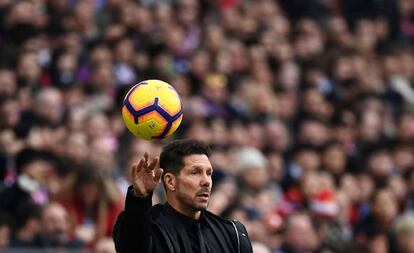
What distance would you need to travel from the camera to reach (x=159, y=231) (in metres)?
7.07

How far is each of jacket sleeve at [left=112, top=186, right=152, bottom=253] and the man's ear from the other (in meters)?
0.62

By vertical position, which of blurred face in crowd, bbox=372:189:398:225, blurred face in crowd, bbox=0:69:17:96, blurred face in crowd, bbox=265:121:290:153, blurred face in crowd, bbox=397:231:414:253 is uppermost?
blurred face in crowd, bbox=0:69:17:96

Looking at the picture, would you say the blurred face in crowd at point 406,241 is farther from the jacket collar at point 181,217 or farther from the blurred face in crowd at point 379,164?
the jacket collar at point 181,217

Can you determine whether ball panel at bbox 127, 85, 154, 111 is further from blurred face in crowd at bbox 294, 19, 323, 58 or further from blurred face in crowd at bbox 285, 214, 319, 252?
blurred face in crowd at bbox 294, 19, 323, 58

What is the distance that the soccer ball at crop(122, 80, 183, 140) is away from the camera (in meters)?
7.38

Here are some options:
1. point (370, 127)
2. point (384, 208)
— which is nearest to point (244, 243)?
point (384, 208)

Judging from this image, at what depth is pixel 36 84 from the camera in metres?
13.1

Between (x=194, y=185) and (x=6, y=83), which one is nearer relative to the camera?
(x=194, y=185)

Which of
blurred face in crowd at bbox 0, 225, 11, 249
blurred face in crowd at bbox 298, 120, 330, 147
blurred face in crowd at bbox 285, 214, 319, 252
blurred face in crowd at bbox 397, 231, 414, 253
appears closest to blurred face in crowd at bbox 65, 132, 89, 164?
blurred face in crowd at bbox 0, 225, 11, 249

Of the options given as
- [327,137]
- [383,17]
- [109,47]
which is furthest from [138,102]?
[383,17]

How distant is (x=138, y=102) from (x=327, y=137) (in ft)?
26.8

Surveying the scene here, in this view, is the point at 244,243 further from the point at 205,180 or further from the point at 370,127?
the point at 370,127

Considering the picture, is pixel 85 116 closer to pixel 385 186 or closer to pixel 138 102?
pixel 385 186

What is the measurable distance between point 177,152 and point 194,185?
0.28 m
